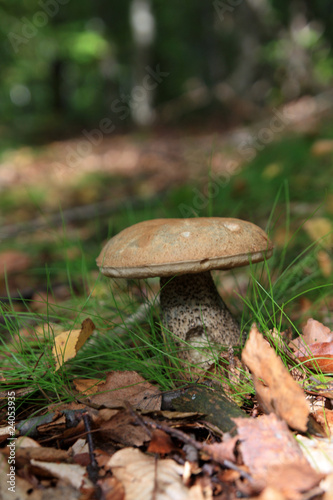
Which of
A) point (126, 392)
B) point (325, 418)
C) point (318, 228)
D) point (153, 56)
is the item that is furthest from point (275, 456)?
point (153, 56)

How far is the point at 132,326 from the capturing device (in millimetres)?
1776

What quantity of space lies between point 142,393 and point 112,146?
9733 mm

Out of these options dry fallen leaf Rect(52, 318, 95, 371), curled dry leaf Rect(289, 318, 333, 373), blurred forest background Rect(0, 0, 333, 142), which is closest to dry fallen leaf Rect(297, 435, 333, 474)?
curled dry leaf Rect(289, 318, 333, 373)

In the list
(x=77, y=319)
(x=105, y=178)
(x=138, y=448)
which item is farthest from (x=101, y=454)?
(x=105, y=178)

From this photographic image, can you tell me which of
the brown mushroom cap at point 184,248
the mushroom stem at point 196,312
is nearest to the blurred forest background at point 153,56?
the mushroom stem at point 196,312

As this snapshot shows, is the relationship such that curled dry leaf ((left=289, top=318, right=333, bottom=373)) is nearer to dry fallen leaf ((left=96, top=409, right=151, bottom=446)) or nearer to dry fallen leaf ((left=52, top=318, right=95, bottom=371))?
dry fallen leaf ((left=96, top=409, right=151, bottom=446))

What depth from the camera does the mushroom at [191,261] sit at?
1.31 m

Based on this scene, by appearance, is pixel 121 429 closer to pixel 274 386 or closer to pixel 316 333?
pixel 274 386

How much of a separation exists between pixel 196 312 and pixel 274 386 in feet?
1.92

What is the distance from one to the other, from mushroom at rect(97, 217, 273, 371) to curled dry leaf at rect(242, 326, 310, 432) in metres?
0.26

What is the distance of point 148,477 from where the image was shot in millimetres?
985

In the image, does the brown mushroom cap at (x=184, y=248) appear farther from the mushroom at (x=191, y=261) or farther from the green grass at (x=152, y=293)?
the green grass at (x=152, y=293)

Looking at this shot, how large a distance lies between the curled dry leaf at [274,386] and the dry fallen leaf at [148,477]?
0.97 ft

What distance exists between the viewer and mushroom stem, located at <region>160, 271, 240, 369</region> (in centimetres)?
161
